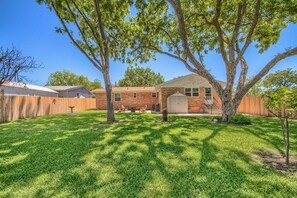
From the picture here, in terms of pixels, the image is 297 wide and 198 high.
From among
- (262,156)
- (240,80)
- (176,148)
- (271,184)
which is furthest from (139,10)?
(271,184)

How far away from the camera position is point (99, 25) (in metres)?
9.33

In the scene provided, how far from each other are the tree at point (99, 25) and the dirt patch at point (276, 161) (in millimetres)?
7786

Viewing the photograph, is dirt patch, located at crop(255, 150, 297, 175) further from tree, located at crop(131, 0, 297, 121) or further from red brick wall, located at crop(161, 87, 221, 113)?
red brick wall, located at crop(161, 87, 221, 113)

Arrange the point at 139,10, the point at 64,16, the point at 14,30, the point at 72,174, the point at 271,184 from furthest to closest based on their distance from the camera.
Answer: the point at 14,30 < the point at 139,10 < the point at 64,16 < the point at 72,174 < the point at 271,184

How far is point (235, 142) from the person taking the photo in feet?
18.3

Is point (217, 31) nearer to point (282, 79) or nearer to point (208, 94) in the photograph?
point (208, 94)

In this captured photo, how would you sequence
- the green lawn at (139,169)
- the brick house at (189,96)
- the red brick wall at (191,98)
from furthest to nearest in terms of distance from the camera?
1. the red brick wall at (191,98)
2. the brick house at (189,96)
3. the green lawn at (139,169)

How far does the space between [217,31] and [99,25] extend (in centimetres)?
717

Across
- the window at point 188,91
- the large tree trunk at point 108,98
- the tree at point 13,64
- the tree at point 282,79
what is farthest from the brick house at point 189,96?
the tree at point 282,79

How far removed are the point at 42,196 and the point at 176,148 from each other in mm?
3494

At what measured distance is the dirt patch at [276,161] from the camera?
353 centimetres

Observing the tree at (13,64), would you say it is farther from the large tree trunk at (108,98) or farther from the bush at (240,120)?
the bush at (240,120)

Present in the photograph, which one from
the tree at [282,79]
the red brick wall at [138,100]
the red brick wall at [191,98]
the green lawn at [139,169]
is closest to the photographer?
the green lawn at [139,169]

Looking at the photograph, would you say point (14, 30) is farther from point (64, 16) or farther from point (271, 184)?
point (271, 184)
